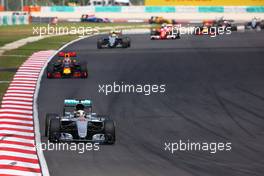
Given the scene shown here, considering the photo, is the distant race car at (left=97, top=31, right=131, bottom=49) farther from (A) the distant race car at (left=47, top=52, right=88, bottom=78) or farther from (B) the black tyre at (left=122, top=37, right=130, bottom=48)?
(A) the distant race car at (left=47, top=52, right=88, bottom=78)

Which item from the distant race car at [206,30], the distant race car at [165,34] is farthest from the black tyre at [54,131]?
the distant race car at [206,30]

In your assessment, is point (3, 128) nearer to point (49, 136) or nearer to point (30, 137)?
point (30, 137)

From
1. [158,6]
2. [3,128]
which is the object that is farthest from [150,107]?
[158,6]

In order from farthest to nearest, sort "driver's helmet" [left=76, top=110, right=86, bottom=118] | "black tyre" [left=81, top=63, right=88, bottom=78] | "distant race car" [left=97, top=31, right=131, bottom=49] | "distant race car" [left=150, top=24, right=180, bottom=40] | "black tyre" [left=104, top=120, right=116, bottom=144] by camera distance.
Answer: "distant race car" [left=150, top=24, right=180, bottom=40] → "distant race car" [left=97, top=31, right=131, bottom=49] → "black tyre" [left=81, top=63, right=88, bottom=78] → "driver's helmet" [left=76, top=110, right=86, bottom=118] → "black tyre" [left=104, top=120, right=116, bottom=144]

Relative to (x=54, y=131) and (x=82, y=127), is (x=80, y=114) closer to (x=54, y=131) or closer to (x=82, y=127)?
(x=82, y=127)

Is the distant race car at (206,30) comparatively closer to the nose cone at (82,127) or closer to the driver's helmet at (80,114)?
the driver's helmet at (80,114)

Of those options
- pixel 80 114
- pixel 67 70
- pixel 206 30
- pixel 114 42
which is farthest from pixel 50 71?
pixel 206 30

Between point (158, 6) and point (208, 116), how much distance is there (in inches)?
3484

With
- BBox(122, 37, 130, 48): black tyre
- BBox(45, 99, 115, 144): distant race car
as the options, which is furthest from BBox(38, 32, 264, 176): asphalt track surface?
BBox(122, 37, 130, 48): black tyre

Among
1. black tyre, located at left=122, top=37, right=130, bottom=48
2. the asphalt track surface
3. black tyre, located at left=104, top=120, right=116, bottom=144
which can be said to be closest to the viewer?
the asphalt track surface

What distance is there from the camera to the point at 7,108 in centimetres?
2664

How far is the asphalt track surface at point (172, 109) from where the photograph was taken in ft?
59.2

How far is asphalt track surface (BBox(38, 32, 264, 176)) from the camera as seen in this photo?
18.0 meters

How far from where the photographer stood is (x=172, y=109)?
27000mm
